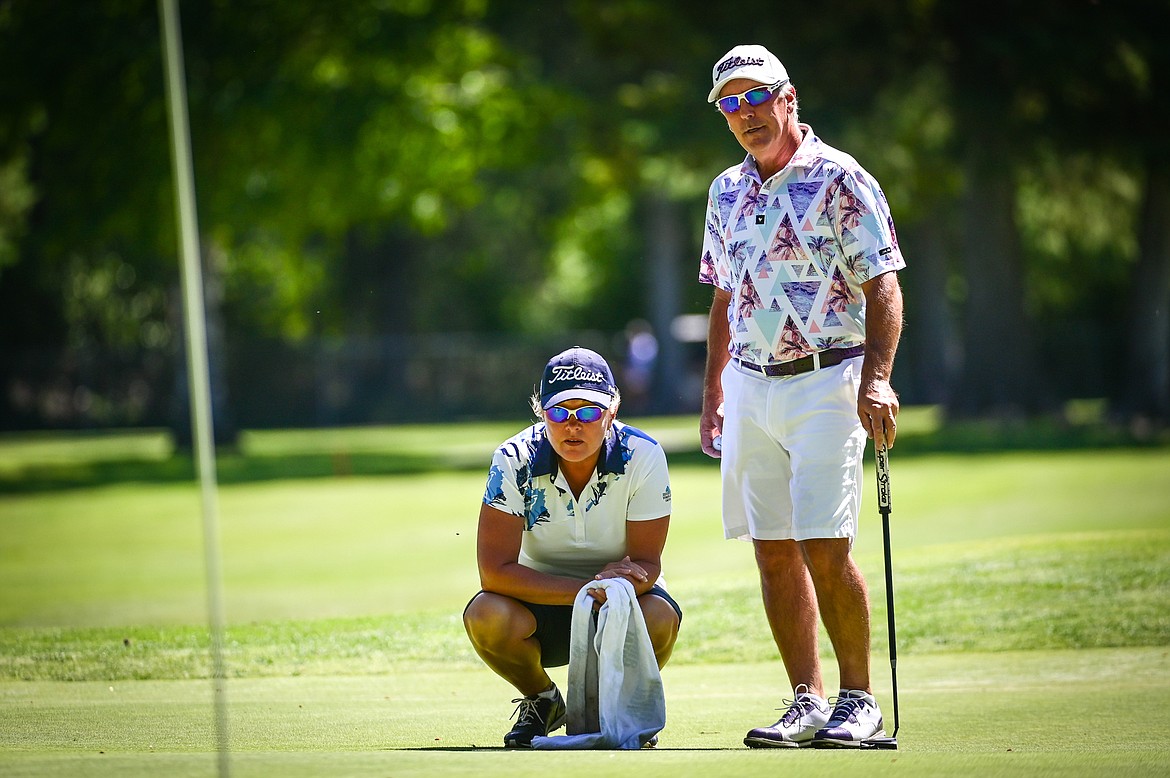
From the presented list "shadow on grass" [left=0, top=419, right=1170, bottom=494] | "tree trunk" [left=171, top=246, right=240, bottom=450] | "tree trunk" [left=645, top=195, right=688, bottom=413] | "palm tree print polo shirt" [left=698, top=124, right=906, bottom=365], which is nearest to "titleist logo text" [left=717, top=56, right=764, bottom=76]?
"palm tree print polo shirt" [left=698, top=124, right=906, bottom=365]

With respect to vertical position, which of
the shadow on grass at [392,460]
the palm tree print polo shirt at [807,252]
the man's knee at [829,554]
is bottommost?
the shadow on grass at [392,460]

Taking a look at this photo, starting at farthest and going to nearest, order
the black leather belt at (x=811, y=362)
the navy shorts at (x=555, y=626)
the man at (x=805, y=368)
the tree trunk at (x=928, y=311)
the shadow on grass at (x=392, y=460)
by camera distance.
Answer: the tree trunk at (x=928, y=311) → the shadow on grass at (x=392, y=460) → the navy shorts at (x=555, y=626) → the black leather belt at (x=811, y=362) → the man at (x=805, y=368)

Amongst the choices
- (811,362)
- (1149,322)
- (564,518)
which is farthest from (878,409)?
(1149,322)

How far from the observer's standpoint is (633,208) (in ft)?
155

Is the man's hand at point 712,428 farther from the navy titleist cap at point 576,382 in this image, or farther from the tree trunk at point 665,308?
the tree trunk at point 665,308

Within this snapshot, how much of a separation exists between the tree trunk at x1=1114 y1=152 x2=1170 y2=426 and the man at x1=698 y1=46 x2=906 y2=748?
22771 millimetres

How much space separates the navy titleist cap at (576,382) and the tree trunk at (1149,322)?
23.0 meters

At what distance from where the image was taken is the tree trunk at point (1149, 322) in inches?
1049

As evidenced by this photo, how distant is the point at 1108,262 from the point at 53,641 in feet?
119

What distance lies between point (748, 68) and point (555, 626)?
6.61ft

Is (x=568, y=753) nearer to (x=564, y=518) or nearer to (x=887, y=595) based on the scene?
(x=564, y=518)

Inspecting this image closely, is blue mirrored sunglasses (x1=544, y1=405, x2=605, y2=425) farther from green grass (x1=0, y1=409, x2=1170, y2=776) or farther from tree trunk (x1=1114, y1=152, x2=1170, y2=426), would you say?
tree trunk (x1=1114, y1=152, x2=1170, y2=426)

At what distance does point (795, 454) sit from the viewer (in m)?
5.12

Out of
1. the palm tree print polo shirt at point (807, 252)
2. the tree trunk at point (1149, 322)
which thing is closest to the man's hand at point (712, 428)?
the palm tree print polo shirt at point (807, 252)
